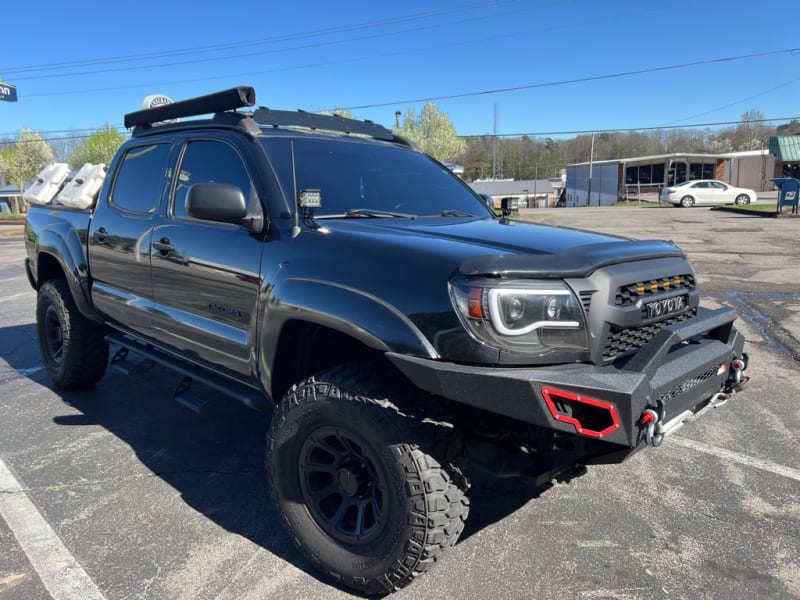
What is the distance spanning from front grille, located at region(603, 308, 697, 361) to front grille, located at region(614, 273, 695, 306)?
0.11 metres

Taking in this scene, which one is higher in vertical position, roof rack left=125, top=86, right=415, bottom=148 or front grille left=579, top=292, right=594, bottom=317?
roof rack left=125, top=86, right=415, bottom=148

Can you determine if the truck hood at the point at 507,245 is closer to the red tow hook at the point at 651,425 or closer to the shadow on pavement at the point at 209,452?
the red tow hook at the point at 651,425

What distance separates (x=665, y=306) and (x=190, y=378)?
263 cm

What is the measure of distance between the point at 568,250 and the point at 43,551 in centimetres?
272

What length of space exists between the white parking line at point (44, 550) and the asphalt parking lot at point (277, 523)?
0.01 meters

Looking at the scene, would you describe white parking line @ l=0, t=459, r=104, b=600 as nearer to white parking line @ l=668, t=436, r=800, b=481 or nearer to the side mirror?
the side mirror

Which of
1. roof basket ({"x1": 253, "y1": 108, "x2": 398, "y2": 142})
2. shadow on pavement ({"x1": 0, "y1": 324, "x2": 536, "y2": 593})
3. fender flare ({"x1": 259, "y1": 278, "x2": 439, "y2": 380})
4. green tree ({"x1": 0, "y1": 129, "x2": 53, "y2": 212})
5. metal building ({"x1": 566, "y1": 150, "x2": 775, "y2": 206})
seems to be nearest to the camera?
fender flare ({"x1": 259, "y1": 278, "x2": 439, "y2": 380})

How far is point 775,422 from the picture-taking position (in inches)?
169

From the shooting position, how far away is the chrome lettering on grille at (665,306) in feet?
8.21

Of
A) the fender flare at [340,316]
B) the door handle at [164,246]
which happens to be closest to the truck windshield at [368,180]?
the fender flare at [340,316]

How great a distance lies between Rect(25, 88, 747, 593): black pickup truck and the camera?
2170 mm

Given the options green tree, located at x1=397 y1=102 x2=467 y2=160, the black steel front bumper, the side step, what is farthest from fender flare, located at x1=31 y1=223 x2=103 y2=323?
green tree, located at x1=397 y1=102 x2=467 y2=160

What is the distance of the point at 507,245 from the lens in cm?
253

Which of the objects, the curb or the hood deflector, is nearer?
the hood deflector
